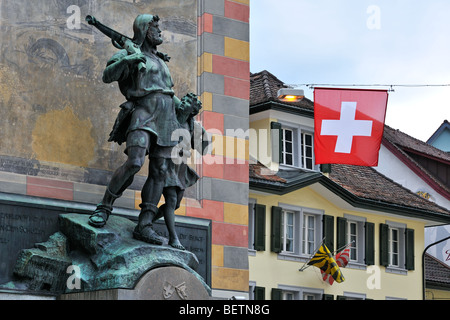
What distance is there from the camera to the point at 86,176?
1299 centimetres

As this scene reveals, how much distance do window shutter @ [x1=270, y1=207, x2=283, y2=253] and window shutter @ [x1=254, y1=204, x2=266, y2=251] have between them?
316 mm

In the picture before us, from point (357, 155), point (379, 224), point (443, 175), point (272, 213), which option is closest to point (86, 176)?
point (357, 155)

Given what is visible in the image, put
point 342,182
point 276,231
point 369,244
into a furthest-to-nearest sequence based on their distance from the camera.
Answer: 1. point 369,244
2. point 342,182
3. point 276,231

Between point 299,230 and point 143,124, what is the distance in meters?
17.8

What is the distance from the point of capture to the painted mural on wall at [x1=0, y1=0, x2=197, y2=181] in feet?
41.4

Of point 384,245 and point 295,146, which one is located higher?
point 295,146

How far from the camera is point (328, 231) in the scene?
30359 millimetres

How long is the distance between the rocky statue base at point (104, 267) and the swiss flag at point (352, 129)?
17.0 ft

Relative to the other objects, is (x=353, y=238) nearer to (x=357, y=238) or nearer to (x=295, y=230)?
(x=357, y=238)

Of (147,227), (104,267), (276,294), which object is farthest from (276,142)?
(104,267)

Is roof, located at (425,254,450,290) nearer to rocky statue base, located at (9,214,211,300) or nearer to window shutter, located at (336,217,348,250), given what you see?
window shutter, located at (336,217,348,250)

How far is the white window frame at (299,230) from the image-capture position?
29125 millimetres

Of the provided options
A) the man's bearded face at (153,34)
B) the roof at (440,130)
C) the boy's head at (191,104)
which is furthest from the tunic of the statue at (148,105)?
the roof at (440,130)

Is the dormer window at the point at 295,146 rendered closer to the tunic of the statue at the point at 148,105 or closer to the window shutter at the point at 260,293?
the window shutter at the point at 260,293
